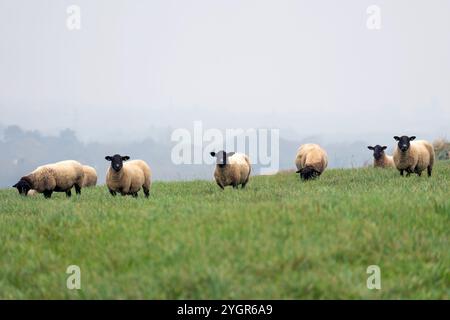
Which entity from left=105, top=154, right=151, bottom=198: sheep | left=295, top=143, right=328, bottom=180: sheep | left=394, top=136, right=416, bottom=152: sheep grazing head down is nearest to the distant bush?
left=295, top=143, right=328, bottom=180: sheep

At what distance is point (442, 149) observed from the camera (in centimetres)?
3675

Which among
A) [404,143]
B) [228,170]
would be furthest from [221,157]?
[404,143]

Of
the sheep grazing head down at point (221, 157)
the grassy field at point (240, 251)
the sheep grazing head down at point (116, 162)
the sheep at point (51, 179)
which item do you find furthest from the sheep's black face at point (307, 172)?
the grassy field at point (240, 251)

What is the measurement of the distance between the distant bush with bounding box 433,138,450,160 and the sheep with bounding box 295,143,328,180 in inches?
590

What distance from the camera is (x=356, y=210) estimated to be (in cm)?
996

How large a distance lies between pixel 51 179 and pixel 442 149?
2566 cm

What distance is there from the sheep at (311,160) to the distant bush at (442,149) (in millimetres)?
14986

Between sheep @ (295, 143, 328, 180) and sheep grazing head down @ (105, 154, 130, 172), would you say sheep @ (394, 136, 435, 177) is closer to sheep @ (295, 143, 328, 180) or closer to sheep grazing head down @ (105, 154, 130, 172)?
sheep @ (295, 143, 328, 180)

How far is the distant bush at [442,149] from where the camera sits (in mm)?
36069

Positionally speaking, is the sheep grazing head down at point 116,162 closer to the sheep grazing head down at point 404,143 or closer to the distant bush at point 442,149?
the sheep grazing head down at point 404,143

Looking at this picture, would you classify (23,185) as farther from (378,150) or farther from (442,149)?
(442,149)

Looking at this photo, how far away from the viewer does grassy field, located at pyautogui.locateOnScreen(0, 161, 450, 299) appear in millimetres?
7195

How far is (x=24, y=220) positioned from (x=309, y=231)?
6.08 metres
